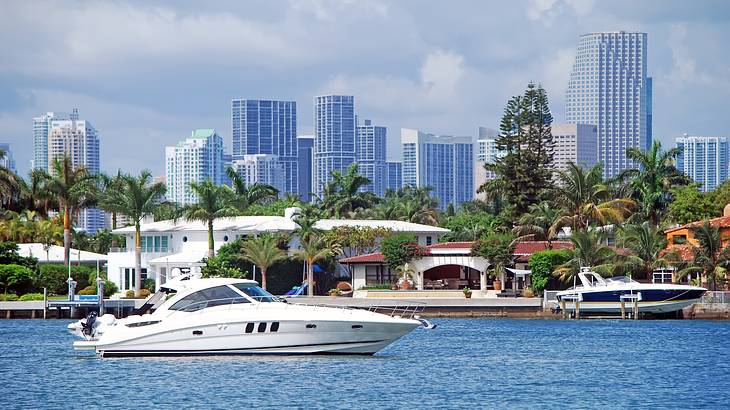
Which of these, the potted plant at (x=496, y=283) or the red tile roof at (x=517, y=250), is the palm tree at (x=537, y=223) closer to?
the red tile roof at (x=517, y=250)

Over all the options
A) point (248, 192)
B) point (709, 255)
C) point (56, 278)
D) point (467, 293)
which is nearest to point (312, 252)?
point (467, 293)

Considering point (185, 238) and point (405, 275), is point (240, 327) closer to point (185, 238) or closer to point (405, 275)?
point (405, 275)

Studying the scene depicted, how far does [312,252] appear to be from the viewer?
82438 mm

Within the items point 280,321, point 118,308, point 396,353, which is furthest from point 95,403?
point 118,308

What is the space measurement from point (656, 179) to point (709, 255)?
1826 cm

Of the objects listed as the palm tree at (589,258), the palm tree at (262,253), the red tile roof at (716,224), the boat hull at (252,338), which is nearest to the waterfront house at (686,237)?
the red tile roof at (716,224)

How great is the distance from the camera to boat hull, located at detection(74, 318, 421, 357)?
44812 mm

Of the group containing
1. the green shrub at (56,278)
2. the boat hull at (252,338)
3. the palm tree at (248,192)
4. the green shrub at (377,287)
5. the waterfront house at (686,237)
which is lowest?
the boat hull at (252,338)

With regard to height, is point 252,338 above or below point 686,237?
below

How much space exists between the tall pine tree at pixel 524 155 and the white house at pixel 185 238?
8481 mm

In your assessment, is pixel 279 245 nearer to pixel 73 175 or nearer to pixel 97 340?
pixel 73 175

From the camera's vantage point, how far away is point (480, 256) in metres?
82.7

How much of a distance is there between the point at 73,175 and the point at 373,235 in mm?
21425

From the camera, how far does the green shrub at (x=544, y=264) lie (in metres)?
78.3
